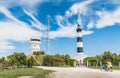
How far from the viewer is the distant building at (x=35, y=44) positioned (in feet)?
295

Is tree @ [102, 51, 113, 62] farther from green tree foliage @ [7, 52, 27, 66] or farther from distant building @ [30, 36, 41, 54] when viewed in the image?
distant building @ [30, 36, 41, 54]

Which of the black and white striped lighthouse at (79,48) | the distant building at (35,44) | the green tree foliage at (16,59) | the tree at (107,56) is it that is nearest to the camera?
the green tree foliage at (16,59)

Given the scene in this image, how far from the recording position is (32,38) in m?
92.9

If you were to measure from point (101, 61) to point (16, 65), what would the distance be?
2148 centimetres

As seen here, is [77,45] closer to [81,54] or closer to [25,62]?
[81,54]

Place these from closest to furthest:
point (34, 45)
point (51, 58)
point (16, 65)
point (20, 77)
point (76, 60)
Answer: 1. point (20, 77)
2. point (16, 65)
3. point (51, 58)
4. point (76, 60)
5. point (34, 45)

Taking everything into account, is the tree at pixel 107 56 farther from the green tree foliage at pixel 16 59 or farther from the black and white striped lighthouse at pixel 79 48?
the green tree foliage at pixel 16 59

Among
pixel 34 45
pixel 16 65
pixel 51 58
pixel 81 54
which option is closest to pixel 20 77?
pixel 16 65

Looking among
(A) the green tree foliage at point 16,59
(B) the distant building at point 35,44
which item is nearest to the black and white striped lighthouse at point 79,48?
(A) the green tree foliage at point 16,59

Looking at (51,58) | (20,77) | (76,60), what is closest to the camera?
(20,77)

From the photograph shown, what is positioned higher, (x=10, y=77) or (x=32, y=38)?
(x=32, y=38)

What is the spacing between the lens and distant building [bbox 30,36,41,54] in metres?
90.1

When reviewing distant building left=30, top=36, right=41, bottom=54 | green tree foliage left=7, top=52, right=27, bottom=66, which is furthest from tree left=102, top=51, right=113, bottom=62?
distant building left=30, top=36, right=41, bottom=54

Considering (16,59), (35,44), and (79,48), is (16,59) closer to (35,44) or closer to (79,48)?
(79,48)
